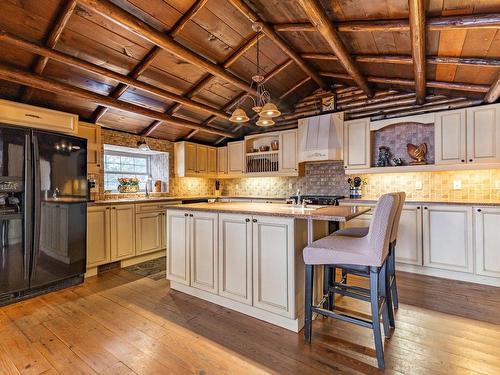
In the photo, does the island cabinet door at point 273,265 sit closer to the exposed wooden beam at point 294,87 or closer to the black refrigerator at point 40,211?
the black refrigerator at point 40,211

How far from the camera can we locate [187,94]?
4176mm

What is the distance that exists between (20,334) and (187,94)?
3.50 m

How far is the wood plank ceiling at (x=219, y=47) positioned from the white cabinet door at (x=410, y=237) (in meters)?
1.63

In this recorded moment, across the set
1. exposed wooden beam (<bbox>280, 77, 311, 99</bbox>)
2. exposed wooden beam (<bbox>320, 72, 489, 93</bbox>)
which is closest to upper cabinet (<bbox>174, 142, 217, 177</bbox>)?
exposed wooden beam (<bbox>280, 77, 311, 99</bbox>)

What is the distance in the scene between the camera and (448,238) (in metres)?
3.34

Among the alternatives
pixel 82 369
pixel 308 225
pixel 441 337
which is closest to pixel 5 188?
pixel 82 369

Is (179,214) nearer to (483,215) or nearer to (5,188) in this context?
(5,188)

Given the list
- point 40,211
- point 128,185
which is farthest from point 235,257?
point 128,185

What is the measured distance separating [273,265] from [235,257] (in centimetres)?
43

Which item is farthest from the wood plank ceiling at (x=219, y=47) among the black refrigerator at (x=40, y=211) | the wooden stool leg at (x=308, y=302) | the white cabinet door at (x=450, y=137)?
the wooden stool leg at (x=308, y=302)

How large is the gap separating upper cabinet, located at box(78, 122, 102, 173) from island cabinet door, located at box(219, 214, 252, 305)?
8.52 ft

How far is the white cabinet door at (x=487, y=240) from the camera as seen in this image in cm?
306

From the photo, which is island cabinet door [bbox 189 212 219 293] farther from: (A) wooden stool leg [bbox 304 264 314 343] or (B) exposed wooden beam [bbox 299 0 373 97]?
(B) exposed wooden beam [bbox 299 0 373 97]

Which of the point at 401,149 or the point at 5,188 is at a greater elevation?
the point at 401,149
